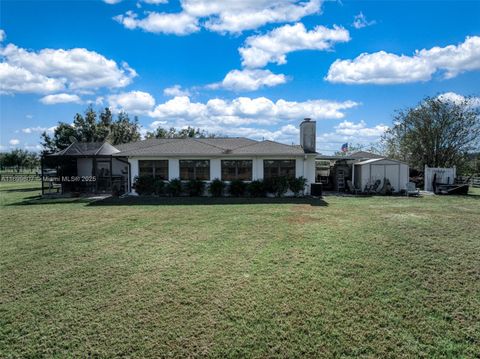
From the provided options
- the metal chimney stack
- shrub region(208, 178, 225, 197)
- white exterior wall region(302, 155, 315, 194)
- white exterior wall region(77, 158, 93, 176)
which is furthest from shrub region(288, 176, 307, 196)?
white exterior wall region(77, 158, 93, 176)

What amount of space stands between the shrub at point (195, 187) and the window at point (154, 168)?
1.61 meters

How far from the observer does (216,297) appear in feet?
16.5

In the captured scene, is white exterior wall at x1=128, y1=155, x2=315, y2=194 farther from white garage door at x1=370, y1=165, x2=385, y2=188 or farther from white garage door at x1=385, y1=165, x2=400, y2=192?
white garage door at x1=385, y1=165, x2=400, y2=192

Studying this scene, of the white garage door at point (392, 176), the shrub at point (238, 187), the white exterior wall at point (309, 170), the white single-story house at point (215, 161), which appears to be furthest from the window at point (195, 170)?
the white garage door at point (392, 176)

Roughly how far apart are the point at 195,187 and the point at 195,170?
1.08 metres

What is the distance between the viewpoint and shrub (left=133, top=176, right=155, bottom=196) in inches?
671

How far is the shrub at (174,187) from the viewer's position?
16.7 m

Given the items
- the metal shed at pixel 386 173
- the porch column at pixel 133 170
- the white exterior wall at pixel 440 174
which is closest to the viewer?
the porch column at pixel 133 170

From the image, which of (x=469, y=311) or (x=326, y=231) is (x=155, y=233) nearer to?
(x=326, y=231)

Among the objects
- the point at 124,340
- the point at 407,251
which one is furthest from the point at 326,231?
the point at 124,340

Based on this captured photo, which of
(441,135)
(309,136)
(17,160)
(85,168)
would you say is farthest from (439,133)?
(17,160)

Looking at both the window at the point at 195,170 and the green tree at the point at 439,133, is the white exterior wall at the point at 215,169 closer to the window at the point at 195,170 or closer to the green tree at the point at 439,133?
the window at the point at 195,170

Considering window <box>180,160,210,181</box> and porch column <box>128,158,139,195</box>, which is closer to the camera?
window <box>180,160,210,181</box>

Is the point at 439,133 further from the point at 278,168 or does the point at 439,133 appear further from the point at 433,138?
the point at 278,168
